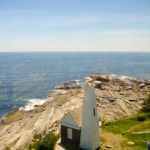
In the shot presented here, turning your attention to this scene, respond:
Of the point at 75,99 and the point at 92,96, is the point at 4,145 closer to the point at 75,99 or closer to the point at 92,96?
the point at 92,96

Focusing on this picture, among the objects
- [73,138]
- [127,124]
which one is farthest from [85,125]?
[127,124]

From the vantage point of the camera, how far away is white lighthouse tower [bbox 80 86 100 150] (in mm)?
25734

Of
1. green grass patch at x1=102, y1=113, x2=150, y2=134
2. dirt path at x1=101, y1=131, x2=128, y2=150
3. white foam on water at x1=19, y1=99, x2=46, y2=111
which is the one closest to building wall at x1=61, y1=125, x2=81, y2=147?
dirt path at x1=101, y1=131, x2=128, y2=150

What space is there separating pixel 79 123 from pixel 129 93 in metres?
38.6

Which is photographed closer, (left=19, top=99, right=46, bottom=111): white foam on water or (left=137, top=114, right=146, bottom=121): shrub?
(left=137, top=114, right=146, bottom=121): shrub

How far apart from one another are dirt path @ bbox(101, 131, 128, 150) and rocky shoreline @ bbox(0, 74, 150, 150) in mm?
9586

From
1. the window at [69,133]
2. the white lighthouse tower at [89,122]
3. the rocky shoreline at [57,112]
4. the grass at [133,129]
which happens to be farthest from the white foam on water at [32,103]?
the white lighthouse tower at [89,122]

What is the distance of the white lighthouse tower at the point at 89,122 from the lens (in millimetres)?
25734

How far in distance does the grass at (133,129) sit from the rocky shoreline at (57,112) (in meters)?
6.51

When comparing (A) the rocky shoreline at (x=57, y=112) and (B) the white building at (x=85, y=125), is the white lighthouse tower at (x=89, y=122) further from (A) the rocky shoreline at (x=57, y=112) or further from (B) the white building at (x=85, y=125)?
(A) the rocky shoreline at (x=57, y=112)

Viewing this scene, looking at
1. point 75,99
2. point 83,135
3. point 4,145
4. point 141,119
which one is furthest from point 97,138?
point 75,99

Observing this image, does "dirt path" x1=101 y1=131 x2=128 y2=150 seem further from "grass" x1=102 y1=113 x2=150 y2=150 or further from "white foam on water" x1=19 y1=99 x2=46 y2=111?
"white foam on water" x1=19 y1=99 x2=46 y2=111

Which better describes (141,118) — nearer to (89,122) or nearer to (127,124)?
(127,124)

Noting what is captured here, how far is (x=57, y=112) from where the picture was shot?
51156mm
